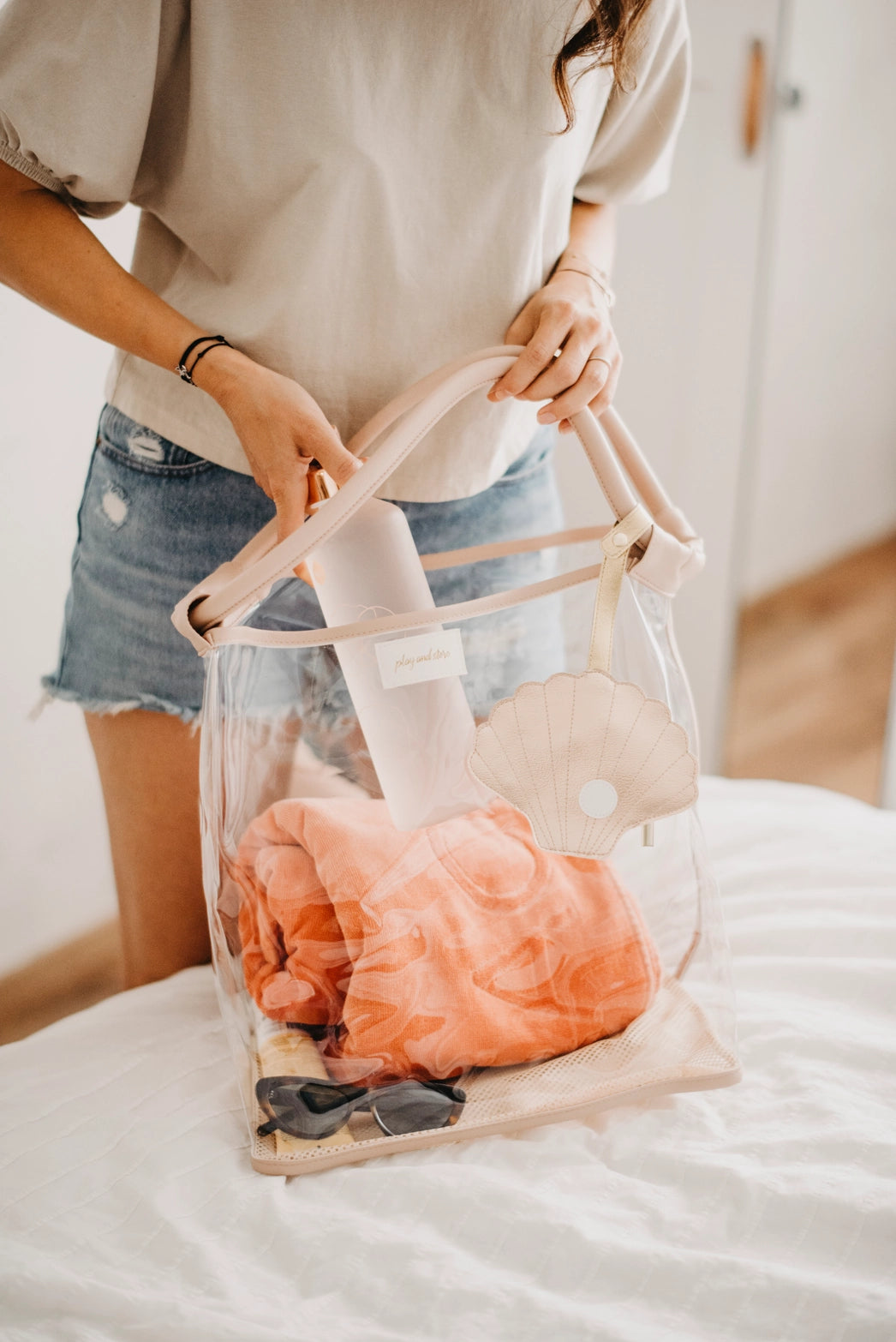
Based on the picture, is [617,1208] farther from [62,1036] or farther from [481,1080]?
[62,1036]

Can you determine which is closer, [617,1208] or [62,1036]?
[617,1208]

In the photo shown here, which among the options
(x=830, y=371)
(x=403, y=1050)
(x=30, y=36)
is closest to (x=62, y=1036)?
(x=403, y=1050)

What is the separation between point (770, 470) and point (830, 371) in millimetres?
→ 217

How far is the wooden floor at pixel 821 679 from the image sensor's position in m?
1.99

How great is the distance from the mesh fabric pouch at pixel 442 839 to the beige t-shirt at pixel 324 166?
0.32 feet

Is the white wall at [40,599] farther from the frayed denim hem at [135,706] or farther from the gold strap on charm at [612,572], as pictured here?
the gold strap on charm at [612,572]

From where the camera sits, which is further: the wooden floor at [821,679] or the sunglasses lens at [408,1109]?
the wooden floor at [821,679]

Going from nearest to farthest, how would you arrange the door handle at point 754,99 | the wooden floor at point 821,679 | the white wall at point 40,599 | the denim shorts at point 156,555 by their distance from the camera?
the denim shorts at point 156,555, the white wall at point 40,599, the door handle at point 754,99, the wooden floor at point 821,679

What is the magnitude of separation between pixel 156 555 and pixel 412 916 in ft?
1.09

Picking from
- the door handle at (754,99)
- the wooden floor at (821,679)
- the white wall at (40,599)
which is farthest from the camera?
the wooden floor at (821,679)

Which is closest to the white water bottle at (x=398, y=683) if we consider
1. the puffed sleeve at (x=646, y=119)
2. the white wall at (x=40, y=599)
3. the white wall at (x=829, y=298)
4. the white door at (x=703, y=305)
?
the puffed sleeve at (x=646, y=119)

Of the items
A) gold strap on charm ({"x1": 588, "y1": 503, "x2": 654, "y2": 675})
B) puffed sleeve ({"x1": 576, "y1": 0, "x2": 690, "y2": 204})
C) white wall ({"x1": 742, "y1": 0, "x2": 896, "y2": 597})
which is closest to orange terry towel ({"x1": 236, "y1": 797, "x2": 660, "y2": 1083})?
gold strap on charm ({"x1": 588, "y1": 503, "x2": 654, "y2": 675})

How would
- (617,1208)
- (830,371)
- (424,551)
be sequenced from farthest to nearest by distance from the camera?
(830,371), (424,551), (617,1208)

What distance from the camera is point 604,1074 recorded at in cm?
61
